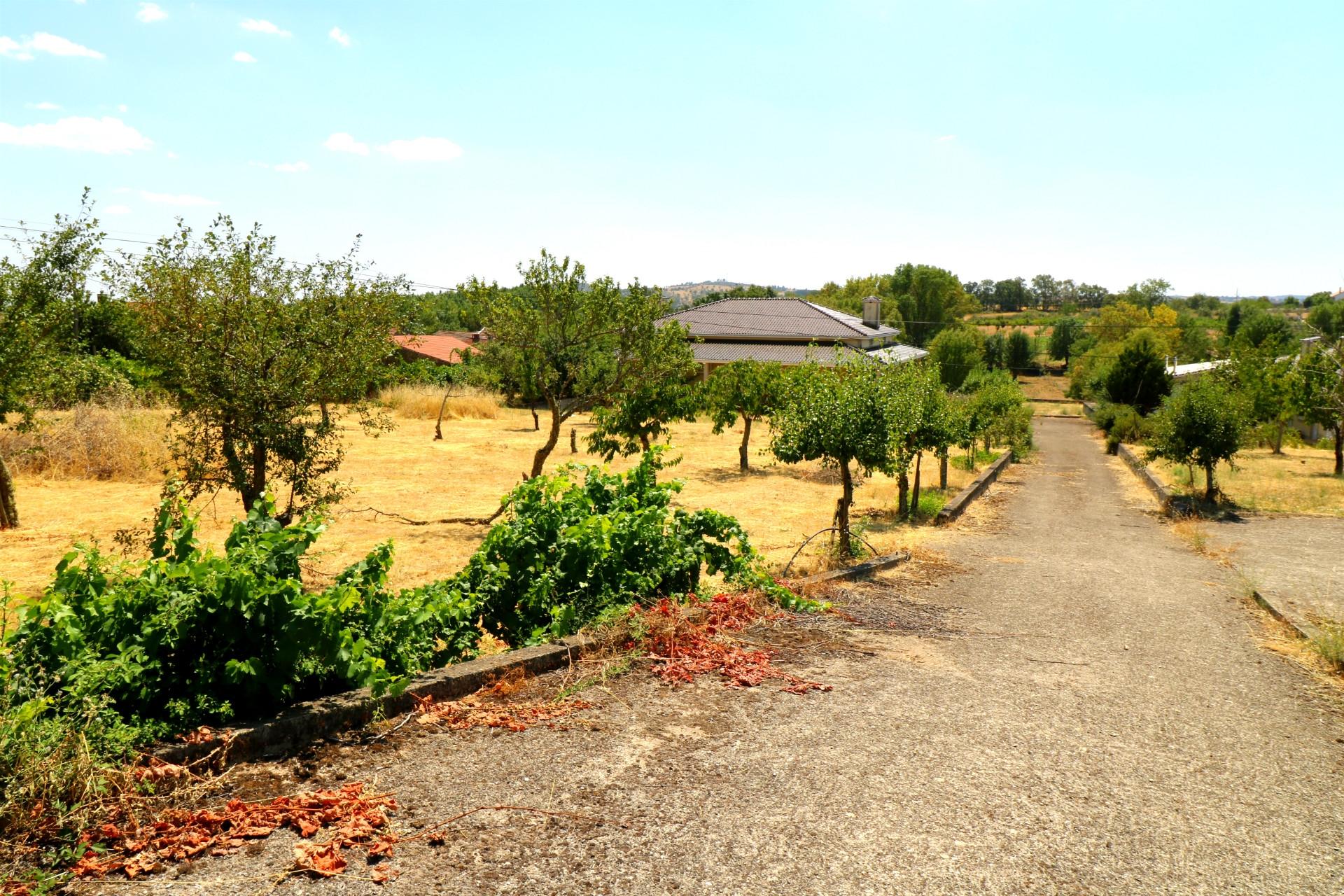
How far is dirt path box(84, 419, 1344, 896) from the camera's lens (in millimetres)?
3340

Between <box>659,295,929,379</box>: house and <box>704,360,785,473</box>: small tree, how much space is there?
25.1m

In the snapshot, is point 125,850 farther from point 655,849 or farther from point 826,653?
point 826,653

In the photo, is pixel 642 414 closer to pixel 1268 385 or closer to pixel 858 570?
pixel 858 570

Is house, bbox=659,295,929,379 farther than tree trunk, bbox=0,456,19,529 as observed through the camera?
Yes

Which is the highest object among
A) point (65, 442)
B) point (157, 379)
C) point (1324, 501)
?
point (157, 379)

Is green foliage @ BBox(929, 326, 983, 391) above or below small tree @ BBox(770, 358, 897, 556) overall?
above

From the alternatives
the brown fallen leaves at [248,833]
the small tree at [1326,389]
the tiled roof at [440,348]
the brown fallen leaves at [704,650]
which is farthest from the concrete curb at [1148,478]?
the tiled roof at [440,348]

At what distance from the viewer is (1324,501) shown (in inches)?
817

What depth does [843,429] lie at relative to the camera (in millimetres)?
10867

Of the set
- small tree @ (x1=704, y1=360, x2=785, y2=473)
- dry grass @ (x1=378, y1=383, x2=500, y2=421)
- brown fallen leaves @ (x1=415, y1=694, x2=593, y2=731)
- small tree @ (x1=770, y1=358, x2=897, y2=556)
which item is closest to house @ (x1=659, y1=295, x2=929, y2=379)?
dry grass @ (x1=378, y1=383, x2=500, y2=421)

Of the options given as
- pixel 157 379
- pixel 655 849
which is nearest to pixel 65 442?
pixel 157 379

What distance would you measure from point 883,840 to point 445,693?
2.52 metres

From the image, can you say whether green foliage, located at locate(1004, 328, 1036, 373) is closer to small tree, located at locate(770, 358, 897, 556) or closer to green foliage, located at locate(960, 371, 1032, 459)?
green foliage, located at locate(960, 371, 1032, 459)

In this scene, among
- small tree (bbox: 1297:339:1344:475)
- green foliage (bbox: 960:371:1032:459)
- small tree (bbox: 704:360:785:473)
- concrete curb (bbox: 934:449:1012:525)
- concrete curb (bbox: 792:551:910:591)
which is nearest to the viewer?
concrete curb (bbox: 792:551:910:591)
